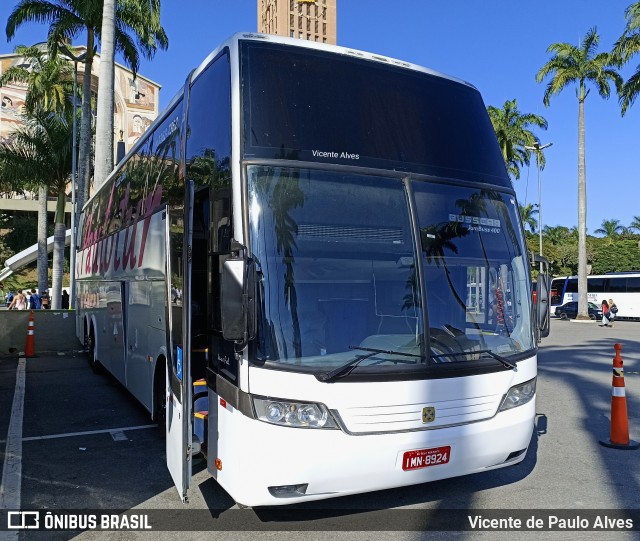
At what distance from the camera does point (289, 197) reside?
433 cm

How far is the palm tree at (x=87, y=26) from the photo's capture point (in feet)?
66.5

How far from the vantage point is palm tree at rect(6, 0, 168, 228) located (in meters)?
20.3

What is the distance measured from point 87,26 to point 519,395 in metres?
21.6

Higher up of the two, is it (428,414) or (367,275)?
(367,275)

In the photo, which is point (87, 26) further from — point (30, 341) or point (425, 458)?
point (425, 458)

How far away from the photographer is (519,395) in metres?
4.81

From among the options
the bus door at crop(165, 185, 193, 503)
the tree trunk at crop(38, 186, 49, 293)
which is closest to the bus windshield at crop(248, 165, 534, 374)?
the bus door at crop(165, 185, 193, 503)

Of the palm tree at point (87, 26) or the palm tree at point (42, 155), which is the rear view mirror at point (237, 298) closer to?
the palm tree at point (87, 26)

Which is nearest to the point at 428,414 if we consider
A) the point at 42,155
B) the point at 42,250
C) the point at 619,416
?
the point at 619,416

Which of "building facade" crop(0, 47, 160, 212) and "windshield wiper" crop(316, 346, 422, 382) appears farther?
"building facade" crop(0, 47, 160, 212)

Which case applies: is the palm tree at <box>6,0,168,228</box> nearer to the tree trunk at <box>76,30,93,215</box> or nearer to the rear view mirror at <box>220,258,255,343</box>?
the tree trunk at <box>76,30,93,215</box>

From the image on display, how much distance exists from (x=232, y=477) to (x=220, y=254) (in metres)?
1.66

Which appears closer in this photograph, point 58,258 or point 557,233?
point 58,258

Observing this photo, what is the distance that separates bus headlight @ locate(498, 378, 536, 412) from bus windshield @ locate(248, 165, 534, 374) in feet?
0.93
